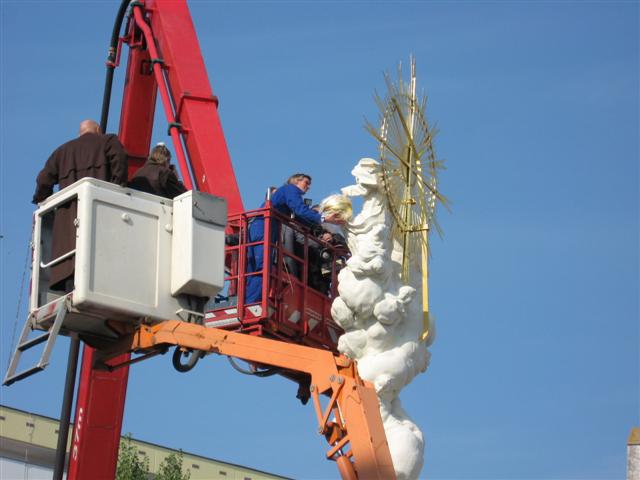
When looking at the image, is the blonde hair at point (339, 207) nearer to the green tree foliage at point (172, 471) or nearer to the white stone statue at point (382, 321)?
the white stone statue at point (382, 321)

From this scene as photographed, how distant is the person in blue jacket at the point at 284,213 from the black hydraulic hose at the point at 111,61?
3714 mm

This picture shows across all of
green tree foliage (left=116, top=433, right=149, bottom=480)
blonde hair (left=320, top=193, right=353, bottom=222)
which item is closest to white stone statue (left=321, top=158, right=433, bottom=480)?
blonde hair (left=320, top=193, right=353, bottom=222)

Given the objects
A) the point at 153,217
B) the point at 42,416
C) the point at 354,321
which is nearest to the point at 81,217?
the point at 153,217

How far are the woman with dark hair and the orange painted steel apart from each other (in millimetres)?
1864

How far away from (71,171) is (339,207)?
2690mm

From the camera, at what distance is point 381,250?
16359mm

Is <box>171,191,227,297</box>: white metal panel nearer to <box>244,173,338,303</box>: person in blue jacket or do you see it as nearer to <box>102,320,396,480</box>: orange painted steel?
<box>102,320,396,480</box>: orange painted steel

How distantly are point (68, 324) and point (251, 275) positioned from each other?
2.97 m

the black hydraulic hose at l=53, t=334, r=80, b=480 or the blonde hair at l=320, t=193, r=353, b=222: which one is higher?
the blonde hair at l=320, t=193, r=353, b=222

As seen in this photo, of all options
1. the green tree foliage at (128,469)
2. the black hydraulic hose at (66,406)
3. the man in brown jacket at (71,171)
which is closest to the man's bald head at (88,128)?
the man in brown jacket at (71,171)

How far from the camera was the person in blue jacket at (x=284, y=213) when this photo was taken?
701 inches

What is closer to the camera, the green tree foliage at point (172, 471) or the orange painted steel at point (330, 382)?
the orange painted steel at point (330, 382)

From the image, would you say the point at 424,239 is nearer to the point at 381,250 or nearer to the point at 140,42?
the point at 381,250

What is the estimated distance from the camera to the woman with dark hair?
1669cm
